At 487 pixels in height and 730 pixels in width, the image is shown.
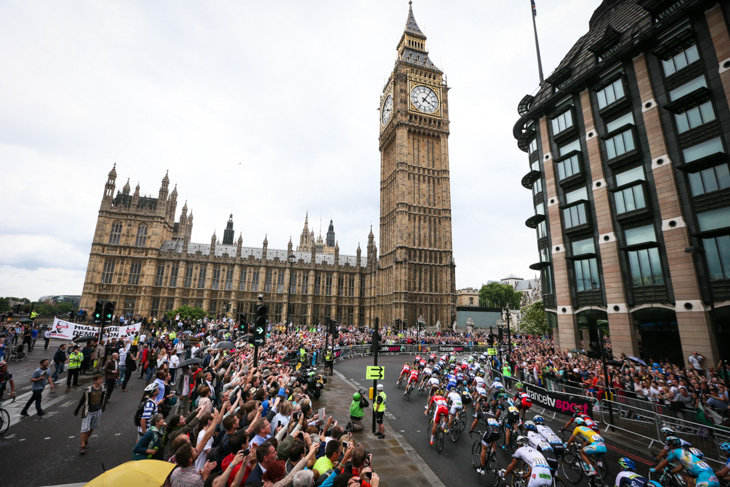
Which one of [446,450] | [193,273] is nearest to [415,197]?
[193,273]

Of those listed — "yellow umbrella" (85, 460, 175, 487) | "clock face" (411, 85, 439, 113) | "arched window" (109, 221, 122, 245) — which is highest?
"clock face" (411, 85, 439, 113)

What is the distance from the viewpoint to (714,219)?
17.0 meters

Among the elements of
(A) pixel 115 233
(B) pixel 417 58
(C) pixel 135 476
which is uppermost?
(B) pixel 417 58

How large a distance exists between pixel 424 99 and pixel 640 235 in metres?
49.6

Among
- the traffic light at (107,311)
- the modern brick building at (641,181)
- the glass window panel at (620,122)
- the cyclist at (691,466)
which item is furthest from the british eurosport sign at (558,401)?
the traffic light at (107,311)

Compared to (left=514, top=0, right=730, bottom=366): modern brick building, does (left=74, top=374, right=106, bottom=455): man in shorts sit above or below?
below

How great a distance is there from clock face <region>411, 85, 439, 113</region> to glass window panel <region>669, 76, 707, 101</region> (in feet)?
147

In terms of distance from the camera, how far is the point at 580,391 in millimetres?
14664

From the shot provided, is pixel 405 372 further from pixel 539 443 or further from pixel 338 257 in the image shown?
pixel 338 257

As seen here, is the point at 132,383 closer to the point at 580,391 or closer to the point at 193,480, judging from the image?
the point at 193,480

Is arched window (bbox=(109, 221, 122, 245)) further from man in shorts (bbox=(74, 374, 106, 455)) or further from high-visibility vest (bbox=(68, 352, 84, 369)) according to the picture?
man in shorts (bbox=(74, 374, 106, 455))

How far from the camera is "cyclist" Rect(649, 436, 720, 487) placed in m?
6.04

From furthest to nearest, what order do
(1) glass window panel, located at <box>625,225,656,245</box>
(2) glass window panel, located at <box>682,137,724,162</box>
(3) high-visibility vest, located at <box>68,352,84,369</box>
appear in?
1. (1) glass window panel, located at <box>625,225,656,245</box>
2. (2) glass window panel, located at <box>682,137,724,162</box>
3. (3) high-visibility vest, located at <box>68,352,84,369</box>

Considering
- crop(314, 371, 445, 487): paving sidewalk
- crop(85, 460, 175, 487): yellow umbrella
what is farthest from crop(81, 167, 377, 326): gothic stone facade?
crop(85, 460, 175, 487): yellow umbrella
